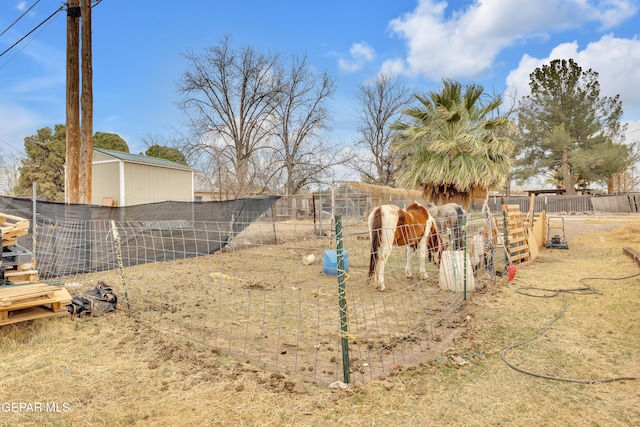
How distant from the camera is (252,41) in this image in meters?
22.0

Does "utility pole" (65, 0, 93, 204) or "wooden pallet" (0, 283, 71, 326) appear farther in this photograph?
"utility pole" (65, 0, 93, 204)

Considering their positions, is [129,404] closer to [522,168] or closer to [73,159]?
[73,159]

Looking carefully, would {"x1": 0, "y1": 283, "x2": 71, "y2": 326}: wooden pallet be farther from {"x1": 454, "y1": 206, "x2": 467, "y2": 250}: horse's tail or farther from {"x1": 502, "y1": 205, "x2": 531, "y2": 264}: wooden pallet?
{"x1": 502, "y1": 205, "x2": 531, "y2": 264}: wooden pallet

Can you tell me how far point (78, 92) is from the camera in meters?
8.07

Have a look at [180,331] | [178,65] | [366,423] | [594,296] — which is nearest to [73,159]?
[180,331]

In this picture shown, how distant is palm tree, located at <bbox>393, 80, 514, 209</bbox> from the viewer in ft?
27.6

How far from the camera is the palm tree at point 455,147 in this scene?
8.41 meters

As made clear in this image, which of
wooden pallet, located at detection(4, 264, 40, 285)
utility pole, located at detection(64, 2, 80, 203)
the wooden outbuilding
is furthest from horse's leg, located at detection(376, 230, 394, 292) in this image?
the wooden outbuilding

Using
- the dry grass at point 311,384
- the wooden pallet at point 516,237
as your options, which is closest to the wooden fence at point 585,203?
the wooden pallet at point 516,237

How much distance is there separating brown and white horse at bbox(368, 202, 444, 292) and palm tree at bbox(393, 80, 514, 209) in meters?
2.24

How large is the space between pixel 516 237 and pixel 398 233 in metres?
3.64

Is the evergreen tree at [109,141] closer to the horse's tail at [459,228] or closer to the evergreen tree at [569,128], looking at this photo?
the horse's tail at [459,228]

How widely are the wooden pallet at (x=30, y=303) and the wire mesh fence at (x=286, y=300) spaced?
0.85 meters

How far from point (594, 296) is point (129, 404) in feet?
20.4
